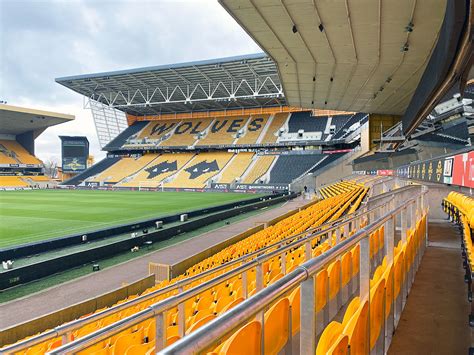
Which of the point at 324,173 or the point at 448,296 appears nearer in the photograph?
the point at 448,296

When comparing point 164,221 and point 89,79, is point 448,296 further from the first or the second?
point 89,79

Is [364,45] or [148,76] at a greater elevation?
[148,76]

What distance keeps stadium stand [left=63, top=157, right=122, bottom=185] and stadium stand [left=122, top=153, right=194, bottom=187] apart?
23.2 feet

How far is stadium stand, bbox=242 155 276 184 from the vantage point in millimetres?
42062

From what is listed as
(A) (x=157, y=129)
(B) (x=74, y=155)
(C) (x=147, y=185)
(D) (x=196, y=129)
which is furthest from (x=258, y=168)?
(B) (x=74, y=155)

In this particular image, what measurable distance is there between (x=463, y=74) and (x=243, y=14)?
18.8 feet

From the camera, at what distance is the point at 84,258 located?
10898mm

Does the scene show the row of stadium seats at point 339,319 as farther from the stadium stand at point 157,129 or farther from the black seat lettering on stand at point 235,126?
the stadium stand at point 157,129

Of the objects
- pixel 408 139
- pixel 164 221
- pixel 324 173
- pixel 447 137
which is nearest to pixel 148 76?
pixel 324 173

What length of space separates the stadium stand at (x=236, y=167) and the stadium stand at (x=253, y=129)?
5.94 ft

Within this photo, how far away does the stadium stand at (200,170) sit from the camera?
1729 inches

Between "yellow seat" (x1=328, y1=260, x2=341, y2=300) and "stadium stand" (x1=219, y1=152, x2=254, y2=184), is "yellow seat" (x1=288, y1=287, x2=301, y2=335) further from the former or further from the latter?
"stadium stand" (x1=219, y1=152, x2=254, y2=184)

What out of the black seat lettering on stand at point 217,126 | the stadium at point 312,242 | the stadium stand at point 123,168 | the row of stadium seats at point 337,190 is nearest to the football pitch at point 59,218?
the stadium at point 312,242

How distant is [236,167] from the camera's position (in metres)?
45.3
